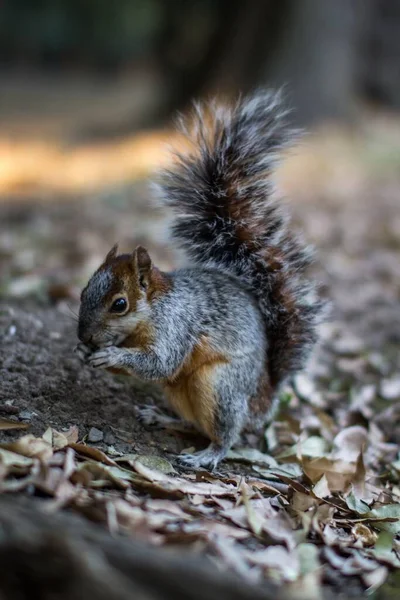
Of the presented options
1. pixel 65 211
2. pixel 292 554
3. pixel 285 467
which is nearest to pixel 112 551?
pixel 292 554

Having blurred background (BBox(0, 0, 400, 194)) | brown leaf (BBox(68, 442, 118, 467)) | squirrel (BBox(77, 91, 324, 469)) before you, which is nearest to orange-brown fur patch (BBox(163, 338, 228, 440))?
squirrel (BBox(77, 91, 324, 469))

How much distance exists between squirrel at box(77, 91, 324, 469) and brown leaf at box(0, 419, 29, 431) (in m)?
0.48

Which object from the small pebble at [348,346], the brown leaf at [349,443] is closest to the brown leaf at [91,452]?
the brown leaf at [349,443]

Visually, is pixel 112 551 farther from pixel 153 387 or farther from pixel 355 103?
pixel 355 103

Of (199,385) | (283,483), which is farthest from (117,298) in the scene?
(283,483)

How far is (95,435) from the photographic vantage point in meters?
3.18

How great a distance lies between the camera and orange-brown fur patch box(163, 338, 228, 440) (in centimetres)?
327

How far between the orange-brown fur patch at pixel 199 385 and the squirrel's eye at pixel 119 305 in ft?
1.30

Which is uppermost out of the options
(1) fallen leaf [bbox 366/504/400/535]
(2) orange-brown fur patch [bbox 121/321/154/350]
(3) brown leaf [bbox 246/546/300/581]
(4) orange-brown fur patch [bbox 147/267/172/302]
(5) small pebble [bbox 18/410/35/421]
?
(4) orange-brown fur patch [bbox 147/267/172/302]

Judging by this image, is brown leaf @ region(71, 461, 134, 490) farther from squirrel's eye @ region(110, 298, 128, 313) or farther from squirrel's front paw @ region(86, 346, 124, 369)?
squirrel's eye @ region(110, 298, 128, 313)

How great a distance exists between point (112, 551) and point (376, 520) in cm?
157

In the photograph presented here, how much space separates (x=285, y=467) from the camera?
11.5 feet

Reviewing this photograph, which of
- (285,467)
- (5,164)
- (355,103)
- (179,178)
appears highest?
Answer: (355,103)

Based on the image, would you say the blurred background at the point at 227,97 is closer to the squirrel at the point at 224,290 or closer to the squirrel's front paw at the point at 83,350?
the squirrel at the point at 224,290
